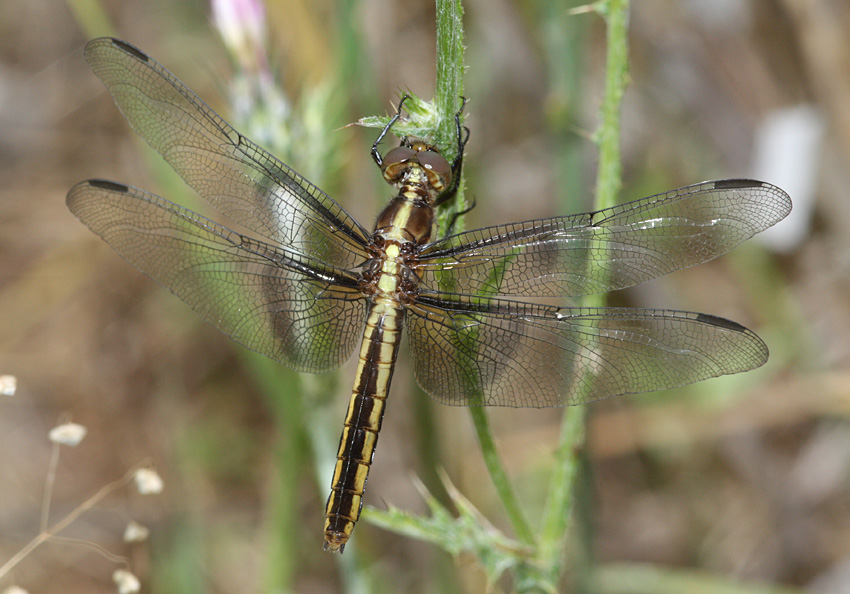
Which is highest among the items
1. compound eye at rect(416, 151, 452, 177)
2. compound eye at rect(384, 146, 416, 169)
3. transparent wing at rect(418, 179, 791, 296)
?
compound eye at rect(384, 146, 416, 169)

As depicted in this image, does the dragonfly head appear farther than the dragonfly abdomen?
No

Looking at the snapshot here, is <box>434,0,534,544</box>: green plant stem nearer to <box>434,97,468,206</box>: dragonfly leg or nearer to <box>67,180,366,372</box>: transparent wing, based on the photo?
<box>434,97,468,206</box>: dragonfly leg

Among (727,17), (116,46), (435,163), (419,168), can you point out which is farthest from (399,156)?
(727,17)

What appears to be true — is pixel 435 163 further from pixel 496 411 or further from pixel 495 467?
pixel 496 411

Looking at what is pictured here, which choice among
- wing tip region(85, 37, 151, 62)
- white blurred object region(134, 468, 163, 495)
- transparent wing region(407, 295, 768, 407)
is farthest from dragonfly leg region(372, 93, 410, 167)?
white blurred object region(134, 468, 163, 495)

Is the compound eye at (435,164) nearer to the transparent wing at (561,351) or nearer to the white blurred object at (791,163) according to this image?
the transparent wing at (561,351)

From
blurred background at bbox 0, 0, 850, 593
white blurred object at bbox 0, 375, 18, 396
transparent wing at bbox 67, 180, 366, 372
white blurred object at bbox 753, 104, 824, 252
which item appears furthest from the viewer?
blurred background at bbox 0, 0, 850, 593

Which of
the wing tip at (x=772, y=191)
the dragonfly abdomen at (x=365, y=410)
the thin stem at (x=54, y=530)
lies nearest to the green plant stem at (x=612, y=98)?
the wing tip at (x=772, y=191)
